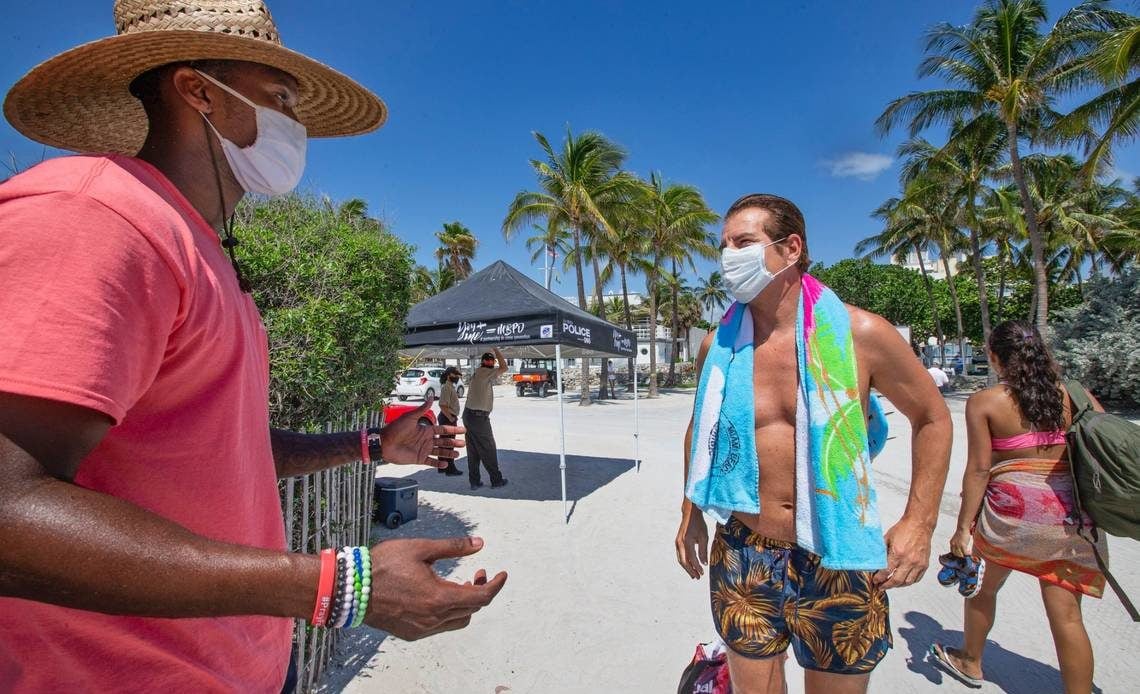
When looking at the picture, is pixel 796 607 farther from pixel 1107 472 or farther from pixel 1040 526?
pixel 1107 472

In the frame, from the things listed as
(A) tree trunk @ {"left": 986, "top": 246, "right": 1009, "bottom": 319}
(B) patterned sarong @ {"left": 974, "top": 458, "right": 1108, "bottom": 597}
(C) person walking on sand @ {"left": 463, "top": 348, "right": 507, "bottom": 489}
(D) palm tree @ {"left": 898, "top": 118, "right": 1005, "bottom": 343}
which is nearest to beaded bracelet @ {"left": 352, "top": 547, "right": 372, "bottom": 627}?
(B) patterned sarong @ {"left": 974, "top": 458, "right": 1108, "bottom": 597}

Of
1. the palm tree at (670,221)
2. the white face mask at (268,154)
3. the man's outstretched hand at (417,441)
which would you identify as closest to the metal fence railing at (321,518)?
the man's outstretched hand at (417,441)

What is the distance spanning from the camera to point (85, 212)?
701mm

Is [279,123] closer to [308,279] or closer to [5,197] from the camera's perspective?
[5,197]

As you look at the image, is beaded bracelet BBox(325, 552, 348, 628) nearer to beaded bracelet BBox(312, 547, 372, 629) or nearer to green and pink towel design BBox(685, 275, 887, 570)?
beaded bracelet BBox(312, 547, 372, 629)

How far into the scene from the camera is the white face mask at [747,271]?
2287 mm

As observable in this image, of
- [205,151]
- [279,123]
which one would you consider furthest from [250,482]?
[279,123]

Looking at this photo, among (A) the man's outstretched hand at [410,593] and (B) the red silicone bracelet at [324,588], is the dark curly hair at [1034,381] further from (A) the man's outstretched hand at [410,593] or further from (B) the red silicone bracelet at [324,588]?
(B) the red silicone bracelet at [324,588]

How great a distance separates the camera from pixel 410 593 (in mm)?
851

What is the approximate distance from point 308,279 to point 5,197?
9.13 ft

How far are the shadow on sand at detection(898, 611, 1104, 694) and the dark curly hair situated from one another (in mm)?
1467

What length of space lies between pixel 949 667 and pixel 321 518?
3736 mm

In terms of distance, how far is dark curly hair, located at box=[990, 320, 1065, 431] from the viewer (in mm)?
2676

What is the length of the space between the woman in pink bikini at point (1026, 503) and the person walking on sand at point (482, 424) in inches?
222
